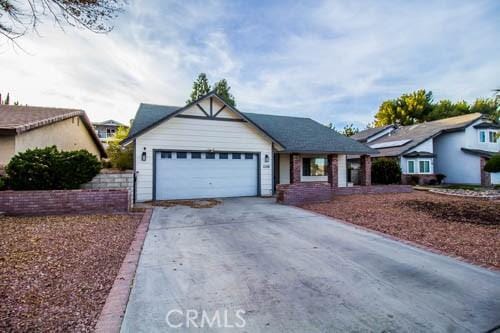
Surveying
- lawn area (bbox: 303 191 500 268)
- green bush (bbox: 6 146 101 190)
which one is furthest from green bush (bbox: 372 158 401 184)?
green bush (bbox: 6 146 101 190)

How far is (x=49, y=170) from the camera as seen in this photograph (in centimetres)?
885

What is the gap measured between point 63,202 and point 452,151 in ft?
98.4

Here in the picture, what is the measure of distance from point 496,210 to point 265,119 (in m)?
12.9

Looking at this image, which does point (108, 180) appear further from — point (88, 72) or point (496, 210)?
point (496, 210)

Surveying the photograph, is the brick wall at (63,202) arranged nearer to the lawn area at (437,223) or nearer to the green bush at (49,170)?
the green bush at (49,170)

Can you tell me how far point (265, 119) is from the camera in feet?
61.7

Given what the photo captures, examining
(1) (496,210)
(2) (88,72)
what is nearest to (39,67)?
(2) (88,72)

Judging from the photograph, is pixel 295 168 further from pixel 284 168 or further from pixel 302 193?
pixel 302 193

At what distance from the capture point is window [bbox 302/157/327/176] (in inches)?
716

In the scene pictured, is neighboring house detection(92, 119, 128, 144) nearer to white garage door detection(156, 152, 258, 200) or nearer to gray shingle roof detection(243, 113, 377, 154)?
gray shingle roof detection(243, 113, 377, 154)

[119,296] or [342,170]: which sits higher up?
[342,170]

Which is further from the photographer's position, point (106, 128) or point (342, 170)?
point (106, 128)

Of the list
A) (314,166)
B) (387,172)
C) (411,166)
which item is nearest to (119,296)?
(314,166)

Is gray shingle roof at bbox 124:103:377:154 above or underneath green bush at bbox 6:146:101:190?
above
